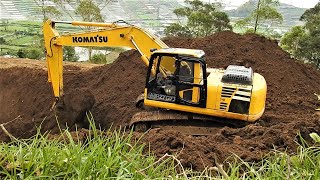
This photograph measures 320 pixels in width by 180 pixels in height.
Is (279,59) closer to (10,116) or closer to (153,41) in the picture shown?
(153,41)

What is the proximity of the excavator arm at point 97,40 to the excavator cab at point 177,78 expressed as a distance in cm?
88

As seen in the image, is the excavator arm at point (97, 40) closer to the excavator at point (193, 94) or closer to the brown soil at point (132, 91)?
the excavator at point (193, 94)

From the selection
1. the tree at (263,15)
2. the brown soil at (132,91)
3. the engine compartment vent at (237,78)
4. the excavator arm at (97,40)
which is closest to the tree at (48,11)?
the brown soil at (132,91)

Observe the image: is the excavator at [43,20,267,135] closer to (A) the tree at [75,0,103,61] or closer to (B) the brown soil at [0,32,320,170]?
(B) the brown soil at [0,32,320,170]

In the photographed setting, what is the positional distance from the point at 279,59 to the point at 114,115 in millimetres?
5040

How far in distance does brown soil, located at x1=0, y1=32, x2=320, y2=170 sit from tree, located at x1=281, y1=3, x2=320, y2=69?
4493mm

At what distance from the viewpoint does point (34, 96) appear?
11883 mm

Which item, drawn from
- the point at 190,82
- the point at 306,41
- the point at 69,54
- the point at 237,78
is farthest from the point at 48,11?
the point at 237,78

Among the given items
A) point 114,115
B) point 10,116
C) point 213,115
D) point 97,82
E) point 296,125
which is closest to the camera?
point 296,125

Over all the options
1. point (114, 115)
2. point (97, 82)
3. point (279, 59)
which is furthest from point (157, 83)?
point (279, 59)

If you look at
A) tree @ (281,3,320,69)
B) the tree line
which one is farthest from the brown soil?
the tree line

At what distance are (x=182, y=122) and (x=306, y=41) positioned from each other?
10393 mm

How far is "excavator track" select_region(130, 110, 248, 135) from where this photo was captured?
8477mm

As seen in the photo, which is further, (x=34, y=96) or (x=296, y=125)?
(x=34, y=96)
